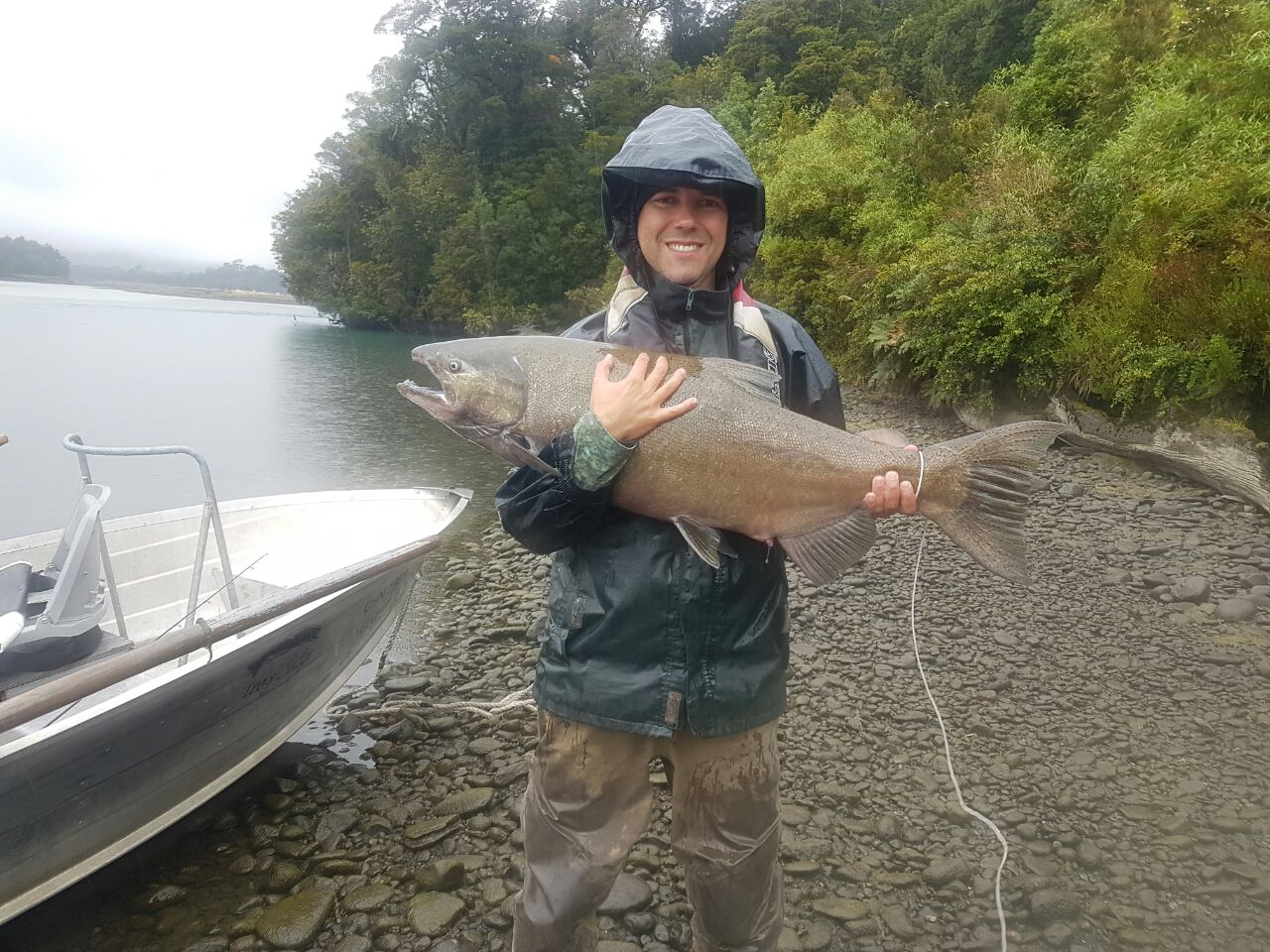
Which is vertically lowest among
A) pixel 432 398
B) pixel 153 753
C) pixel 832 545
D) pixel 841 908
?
pixel 841 908

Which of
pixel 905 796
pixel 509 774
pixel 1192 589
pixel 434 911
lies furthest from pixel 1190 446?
pixel 434 911

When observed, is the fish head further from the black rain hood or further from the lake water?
the lake water

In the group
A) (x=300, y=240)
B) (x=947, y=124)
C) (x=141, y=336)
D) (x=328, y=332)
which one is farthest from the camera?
(x=328, y=332)

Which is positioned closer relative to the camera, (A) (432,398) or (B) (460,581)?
(A) (432,398)

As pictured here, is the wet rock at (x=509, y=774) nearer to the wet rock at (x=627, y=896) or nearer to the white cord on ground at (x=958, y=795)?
the wet rock at (x=627, y=896)

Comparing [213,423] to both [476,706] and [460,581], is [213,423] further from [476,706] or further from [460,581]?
[476,706]

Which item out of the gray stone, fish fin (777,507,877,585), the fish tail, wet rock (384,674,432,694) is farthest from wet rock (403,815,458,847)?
the gray stone

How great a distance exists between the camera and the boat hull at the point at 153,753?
11.0ft

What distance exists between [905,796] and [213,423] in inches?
978

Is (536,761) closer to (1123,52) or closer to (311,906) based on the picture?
(311,906)

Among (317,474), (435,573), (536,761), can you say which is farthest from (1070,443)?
(317,474)

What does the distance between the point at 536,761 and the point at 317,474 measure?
16.0 metres

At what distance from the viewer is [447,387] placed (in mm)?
2621

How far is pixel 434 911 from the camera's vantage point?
145 inches
